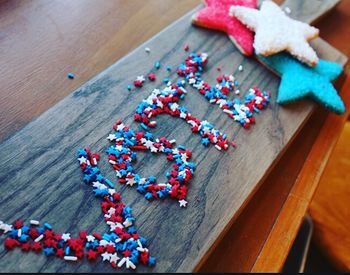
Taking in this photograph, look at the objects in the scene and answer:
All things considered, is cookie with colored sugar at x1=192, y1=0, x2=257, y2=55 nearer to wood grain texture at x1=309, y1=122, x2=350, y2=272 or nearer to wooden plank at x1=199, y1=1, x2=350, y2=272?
wooden plank at x1=199, y1=1, x2=350, y2=272

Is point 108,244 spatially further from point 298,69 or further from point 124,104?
point 298,69

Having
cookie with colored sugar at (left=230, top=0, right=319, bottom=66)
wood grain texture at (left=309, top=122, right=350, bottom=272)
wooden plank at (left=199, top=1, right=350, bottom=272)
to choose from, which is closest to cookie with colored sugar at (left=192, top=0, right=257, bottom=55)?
cookie with colored sugar at (left=230, top=0, right=319, bottom=66)

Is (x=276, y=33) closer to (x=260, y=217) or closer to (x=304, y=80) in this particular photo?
(x=304, y=80)

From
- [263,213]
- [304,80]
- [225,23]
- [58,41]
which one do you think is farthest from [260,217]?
[58,41]

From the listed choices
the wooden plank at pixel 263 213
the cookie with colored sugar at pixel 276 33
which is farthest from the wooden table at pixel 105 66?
the cookie with colored sugar at pixel 276 33

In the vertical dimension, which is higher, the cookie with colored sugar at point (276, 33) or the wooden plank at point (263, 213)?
the cookie with colored sugar at point (276, 33)

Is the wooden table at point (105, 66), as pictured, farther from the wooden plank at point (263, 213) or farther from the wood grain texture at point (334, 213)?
the wood grain texture at point (334, 213)
